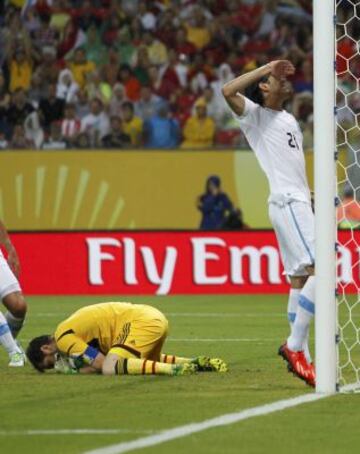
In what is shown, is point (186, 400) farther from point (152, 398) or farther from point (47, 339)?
point (47, 339)

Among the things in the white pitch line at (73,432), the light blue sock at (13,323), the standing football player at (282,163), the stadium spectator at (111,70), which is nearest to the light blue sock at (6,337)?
the light blue sock at (13,323)

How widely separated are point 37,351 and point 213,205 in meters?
12.7

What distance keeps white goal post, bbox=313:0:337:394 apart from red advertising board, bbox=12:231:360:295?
11955 millimetres

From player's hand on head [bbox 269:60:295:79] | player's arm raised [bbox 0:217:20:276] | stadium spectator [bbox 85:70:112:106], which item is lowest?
player's arm raised [bbox 0:217:20:276]

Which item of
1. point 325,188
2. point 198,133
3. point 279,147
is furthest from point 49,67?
point 325,188

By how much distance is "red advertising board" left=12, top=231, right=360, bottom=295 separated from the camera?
840 inches

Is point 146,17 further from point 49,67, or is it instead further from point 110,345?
point 110,345

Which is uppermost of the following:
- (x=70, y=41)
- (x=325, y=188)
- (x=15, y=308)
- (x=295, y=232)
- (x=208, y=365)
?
(x=70, y=41)

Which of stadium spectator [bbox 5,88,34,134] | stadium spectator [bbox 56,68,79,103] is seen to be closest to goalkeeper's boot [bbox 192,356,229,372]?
stadium spectator [bbox 5,88,34,134]

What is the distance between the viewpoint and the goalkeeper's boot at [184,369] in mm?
10753

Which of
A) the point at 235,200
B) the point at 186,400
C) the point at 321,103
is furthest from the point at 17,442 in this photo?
the point at 235,200

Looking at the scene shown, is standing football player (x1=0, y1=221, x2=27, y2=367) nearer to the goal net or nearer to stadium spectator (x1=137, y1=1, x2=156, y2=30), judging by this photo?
the goal net

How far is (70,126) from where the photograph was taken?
2362cm

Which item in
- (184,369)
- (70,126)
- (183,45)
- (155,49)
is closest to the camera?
(184,369)
